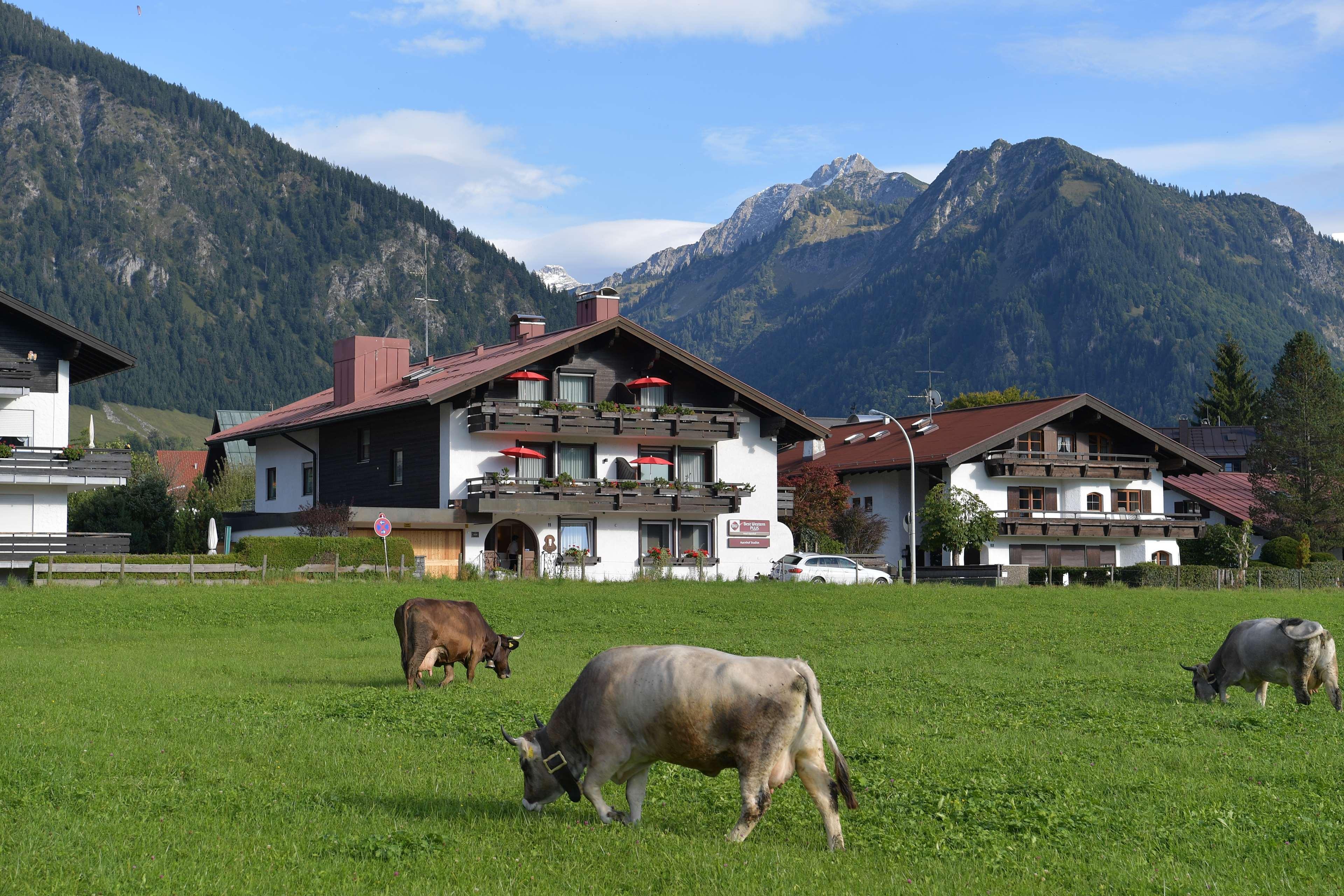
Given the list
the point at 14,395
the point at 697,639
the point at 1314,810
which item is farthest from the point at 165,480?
the point at 1314,810

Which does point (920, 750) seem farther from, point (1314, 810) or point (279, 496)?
point (279, 496)

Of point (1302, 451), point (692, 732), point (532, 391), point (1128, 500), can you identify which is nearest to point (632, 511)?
point (532, 391)

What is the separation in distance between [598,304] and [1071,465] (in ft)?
85.0

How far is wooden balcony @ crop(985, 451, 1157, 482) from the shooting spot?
223 ft

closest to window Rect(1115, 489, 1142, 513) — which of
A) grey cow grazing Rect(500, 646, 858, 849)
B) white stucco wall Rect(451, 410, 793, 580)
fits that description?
white stucco wall Rect(451, 410, 793, 580)

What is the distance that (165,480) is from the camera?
65875 mm

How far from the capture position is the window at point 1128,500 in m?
72.5

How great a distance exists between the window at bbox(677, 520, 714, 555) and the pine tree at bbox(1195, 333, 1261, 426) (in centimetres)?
9067

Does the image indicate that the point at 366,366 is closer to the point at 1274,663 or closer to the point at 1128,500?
the point at 1128,500

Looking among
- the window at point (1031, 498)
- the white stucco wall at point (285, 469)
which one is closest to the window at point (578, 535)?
the white stucco wall at point (285, 469)

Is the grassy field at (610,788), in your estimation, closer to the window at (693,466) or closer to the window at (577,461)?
the window at (577,461)

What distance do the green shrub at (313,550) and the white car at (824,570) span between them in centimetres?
1608

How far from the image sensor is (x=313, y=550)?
43750mm

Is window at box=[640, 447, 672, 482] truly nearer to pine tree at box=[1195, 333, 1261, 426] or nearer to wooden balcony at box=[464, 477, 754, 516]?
wooden balcony at box=[464, 477, 754, 516]
